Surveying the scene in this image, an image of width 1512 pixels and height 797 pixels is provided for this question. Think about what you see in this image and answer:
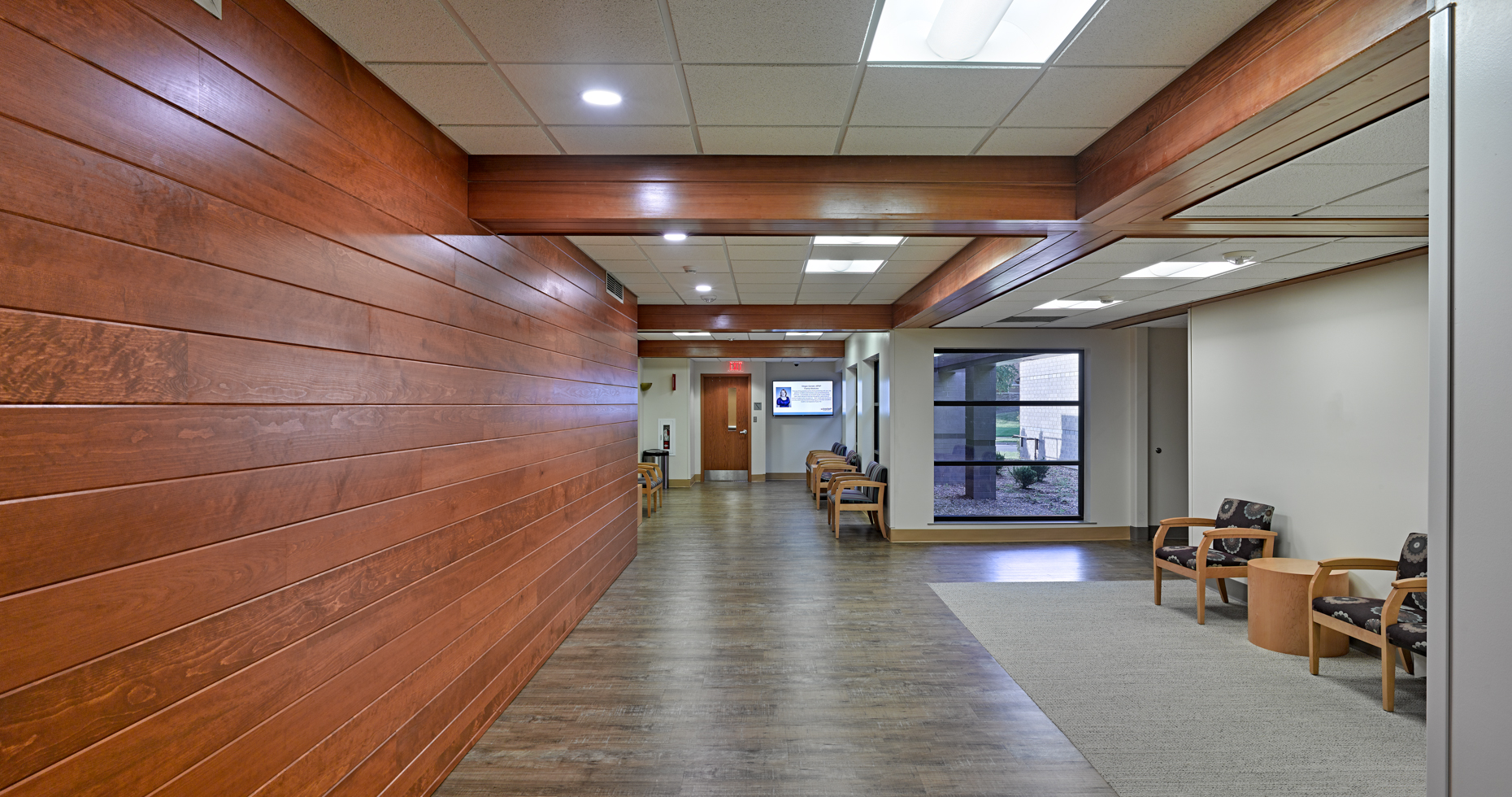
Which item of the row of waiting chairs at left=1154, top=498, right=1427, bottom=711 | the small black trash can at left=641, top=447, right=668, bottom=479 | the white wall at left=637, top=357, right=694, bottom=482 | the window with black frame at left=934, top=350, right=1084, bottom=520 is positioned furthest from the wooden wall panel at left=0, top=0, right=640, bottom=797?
the white wall at left=637, top=357, right=694, bottom=482

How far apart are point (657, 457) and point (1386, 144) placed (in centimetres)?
1060

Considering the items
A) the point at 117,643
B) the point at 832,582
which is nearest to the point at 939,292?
the point at 832,582

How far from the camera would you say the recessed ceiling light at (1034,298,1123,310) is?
18.5 ft

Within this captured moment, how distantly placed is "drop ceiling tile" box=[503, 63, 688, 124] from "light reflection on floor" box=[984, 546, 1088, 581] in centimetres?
513

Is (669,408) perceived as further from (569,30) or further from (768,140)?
(569,30)

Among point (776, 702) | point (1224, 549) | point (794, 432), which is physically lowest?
point (776, 702)

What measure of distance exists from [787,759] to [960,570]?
3.90 meters

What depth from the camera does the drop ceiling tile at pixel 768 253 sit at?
448cm

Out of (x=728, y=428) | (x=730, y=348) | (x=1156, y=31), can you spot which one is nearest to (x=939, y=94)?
(x=1156, y=31)

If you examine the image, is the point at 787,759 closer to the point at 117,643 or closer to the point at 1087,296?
the point at 117,643

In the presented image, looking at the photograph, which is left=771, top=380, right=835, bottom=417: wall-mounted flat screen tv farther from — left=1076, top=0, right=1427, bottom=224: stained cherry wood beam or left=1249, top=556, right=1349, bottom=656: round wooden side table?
left=1076, top=0, right=1427, bottom=224: stained cherry wood beam

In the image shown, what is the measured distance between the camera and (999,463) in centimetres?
804

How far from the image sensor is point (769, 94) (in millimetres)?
2303

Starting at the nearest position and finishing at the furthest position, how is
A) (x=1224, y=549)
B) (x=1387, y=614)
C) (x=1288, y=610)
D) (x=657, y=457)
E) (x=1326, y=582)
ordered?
(x=1387, y=614) → (x=1326, y=582) → (x=1288, y=610) → (x=1224, y=549) → (x=657, y=457)
